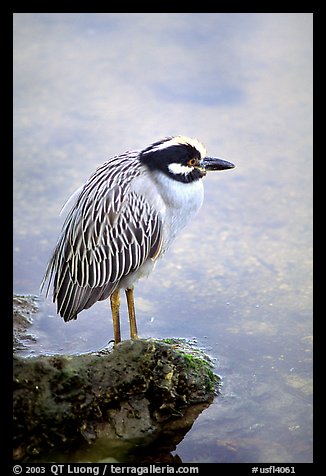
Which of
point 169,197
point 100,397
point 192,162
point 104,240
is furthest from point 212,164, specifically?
point 100,397

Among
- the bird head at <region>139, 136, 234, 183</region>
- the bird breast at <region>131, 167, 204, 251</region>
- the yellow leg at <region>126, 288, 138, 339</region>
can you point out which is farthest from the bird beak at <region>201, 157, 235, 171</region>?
the yellow leg at <region>126, 288, 138, 339</region>

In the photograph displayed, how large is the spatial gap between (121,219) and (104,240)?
195mm

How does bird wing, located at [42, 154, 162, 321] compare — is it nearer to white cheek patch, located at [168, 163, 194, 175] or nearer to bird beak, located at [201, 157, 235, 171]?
white cheek patch, located at [168, 163, 194, 175]

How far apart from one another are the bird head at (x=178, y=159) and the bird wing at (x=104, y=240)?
161mm

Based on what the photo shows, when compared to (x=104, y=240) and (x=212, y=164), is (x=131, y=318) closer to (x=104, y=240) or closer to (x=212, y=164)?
(x=104, y=240)

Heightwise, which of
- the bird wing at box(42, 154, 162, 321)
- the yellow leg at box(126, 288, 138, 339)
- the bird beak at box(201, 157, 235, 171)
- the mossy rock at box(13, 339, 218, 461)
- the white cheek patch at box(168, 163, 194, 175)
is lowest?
the mossy rock at box(13, 339, 218, 461)

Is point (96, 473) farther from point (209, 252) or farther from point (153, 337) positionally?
point (209, 252)

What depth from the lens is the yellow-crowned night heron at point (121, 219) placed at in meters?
5.81

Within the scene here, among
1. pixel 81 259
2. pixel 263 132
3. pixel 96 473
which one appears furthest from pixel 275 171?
pixel 96 473

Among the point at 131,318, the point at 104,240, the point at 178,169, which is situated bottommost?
the point at 131,318

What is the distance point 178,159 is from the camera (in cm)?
581

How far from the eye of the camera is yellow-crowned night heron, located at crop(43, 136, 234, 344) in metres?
5.81

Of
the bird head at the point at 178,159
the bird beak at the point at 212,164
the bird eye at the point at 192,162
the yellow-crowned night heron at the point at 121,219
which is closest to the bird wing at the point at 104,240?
the yellow-crowned night heron at the point at 121,219
